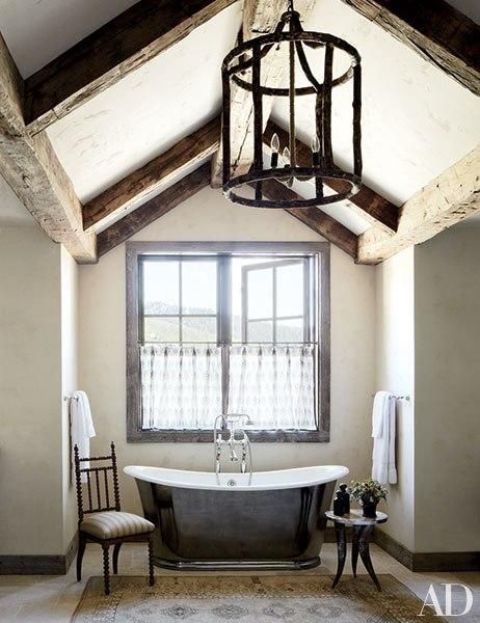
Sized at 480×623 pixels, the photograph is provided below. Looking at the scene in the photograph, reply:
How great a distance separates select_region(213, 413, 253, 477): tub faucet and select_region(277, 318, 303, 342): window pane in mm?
830

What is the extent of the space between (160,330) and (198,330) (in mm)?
339

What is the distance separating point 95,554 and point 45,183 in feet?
11.3

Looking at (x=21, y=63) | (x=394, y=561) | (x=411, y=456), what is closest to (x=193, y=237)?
(x=411, y=456)

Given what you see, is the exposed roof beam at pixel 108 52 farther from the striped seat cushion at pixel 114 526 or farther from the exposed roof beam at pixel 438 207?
the striped seat cushion at pixel 114 526

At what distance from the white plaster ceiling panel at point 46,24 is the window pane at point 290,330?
4211mm

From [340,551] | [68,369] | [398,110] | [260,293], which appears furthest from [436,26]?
[260,293]

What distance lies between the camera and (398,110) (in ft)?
15.0

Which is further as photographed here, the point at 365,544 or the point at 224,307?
the point at 224,307

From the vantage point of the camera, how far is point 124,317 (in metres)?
7.08

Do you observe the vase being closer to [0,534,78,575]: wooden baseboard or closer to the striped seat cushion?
the striped seat cushion

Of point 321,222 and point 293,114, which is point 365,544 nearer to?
point 321,222

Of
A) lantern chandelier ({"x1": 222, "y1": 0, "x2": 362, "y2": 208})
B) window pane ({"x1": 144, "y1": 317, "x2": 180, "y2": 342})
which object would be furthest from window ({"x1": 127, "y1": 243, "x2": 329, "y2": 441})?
lantern chandelier ({"x1": 222, "y1": 0, "x2": 362, "y2": 208})

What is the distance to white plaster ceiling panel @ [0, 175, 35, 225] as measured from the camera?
495 cm

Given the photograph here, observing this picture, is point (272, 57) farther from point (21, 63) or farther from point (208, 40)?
point (21, 63)
